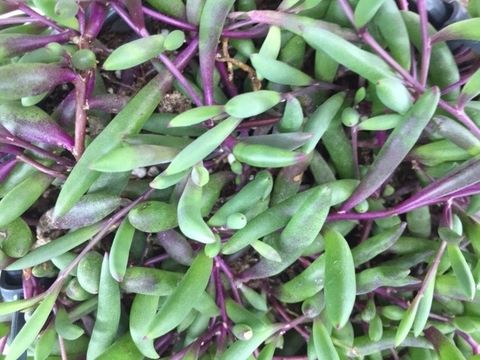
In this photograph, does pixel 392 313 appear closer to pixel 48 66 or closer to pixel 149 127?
pixel 149 127

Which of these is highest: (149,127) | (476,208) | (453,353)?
(149,127)

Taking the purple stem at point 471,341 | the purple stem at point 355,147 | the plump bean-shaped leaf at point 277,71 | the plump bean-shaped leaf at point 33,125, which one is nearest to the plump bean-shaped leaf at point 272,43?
the plump bean-shaped leaf at point 277,71

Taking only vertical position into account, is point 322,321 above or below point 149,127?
below

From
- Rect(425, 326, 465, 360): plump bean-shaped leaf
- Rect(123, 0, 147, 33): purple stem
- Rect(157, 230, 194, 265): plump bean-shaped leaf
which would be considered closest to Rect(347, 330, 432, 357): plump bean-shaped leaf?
Rect(425, 326, 465, 360): plump bean-shaped leaf

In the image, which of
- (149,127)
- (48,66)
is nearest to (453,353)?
(149,127)

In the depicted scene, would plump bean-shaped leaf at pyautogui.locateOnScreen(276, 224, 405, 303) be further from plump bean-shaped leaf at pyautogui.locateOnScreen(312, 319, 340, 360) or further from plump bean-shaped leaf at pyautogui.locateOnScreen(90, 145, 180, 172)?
plump bean-shaped leaf at pyautogui.locateOnScreen(90, 145, 180, 172)

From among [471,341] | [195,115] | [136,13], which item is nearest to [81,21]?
[136,13]

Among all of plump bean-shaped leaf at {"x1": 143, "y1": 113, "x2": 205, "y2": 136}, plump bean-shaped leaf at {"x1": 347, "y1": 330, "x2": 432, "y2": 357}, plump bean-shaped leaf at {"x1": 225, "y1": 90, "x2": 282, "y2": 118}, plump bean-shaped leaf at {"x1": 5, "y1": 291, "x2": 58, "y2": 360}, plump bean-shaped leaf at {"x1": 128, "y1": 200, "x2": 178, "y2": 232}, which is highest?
plump bean-shaped leaf at {"x1": 225, "y1": 90, "x2": 282, "y2": 118}
